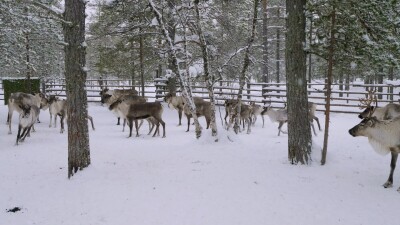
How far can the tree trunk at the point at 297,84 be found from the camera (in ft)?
22.6

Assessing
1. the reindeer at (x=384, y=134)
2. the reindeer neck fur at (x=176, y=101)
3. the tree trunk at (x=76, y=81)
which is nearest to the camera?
the reindeer at (x=384, y=134)

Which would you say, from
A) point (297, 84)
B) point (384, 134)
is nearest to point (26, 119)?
point (297, 84)

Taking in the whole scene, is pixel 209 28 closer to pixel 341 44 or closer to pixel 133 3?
pixel 133 3

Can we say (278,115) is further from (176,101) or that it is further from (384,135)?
(384,135)

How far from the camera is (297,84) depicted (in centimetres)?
698

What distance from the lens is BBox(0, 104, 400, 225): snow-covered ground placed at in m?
5.04

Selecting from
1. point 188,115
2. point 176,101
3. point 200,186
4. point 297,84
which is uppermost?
point 297,84

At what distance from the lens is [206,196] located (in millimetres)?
5625

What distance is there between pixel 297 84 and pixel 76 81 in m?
4.28

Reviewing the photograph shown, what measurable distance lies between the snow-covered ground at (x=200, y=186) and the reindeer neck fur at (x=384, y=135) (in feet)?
1.89

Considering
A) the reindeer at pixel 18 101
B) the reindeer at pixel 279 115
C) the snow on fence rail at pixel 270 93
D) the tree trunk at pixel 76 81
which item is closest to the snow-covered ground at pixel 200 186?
the tree trunk at pixel 76 81

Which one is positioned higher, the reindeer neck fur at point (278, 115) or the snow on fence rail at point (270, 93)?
the snow on fence rail at point (270, 93)

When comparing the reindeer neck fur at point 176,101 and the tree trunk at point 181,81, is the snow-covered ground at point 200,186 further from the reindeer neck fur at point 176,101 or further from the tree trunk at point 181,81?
the reindeer neck fur at point 176,101

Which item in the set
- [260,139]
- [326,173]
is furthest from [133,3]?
[326,173]
